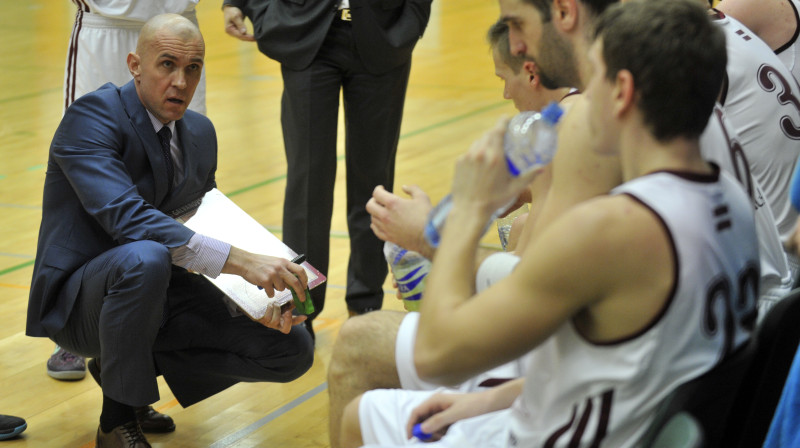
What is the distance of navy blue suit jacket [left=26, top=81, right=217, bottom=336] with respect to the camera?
2771mm

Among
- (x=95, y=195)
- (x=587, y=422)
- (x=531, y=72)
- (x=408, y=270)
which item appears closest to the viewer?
(x=587, y=422)

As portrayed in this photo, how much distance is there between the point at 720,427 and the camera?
1.44 metres

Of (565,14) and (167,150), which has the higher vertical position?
(565,14)

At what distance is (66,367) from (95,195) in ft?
3.52

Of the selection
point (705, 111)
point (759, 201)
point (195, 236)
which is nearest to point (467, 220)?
point (705, 111)

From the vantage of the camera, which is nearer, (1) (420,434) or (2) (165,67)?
(1) (420,434)

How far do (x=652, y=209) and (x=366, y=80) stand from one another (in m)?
2.76

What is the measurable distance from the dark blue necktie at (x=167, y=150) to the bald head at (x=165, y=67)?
0.03 meters

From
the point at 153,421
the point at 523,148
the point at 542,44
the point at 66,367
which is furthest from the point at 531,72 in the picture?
the point at 66,367

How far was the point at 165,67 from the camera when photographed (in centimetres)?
300

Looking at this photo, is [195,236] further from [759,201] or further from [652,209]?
[652,209]

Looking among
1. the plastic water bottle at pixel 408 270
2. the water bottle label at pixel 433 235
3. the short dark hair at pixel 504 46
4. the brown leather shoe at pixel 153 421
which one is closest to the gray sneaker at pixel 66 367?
the brown leather shoe at pixel 153 421

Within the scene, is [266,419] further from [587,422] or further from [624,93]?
[624,93]

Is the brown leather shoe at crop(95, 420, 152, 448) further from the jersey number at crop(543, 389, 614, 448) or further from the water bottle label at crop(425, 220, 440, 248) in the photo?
the jersey number at crop(543, 389, 614, 448)
